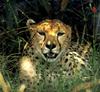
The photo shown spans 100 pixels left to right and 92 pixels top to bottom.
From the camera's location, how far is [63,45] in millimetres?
4887

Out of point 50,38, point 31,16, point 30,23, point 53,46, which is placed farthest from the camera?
point 31,16

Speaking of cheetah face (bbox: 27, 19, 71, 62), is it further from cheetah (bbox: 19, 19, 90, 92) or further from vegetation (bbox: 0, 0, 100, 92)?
vegetation (bbox: 0, 0, 100, 92)

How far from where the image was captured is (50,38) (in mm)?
4688

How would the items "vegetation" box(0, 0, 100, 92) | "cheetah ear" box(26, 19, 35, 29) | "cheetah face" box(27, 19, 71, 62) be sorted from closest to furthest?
1. "cheetah face" box(27, 19, 71, 62)
2. "vegetation" box(0, 0, 100, 92)
3. "cheetah ear" box(26, 19, 35, 29)

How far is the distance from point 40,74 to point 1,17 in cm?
211

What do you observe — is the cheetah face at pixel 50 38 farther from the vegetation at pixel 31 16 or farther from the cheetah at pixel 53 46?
the vegetation at pixel 31 16

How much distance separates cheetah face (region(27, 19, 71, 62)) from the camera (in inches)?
180

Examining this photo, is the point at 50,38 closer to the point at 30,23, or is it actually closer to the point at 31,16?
the point at 30,23

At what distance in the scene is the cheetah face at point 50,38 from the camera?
4.57m

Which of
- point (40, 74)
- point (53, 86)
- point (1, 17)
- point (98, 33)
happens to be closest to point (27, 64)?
point (53, 86)

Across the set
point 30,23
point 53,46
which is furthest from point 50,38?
point 30,23

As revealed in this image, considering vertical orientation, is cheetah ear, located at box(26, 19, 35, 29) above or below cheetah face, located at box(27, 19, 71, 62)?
above

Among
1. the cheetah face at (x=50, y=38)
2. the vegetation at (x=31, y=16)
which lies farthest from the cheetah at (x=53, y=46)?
the vegetation at (x=31, y=16)

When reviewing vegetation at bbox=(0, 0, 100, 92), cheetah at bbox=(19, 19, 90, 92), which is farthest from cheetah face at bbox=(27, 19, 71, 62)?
vegetation at bbox=(0, 0, 100, 92)
